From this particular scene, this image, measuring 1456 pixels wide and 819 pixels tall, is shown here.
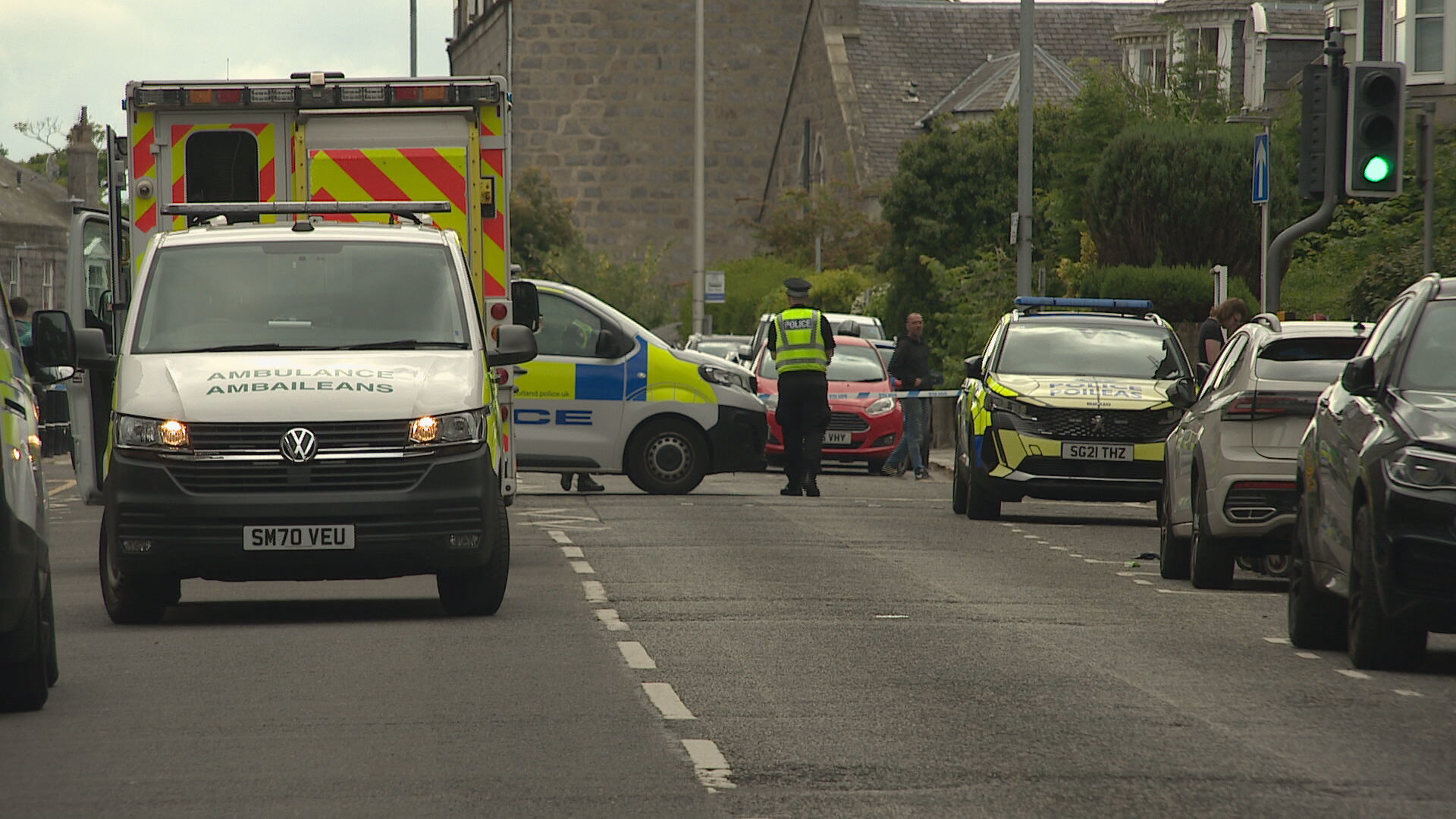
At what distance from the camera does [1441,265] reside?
82.8 feet

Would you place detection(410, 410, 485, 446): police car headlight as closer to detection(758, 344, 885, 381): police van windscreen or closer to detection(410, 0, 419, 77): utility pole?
detection(758, 344, 885, 381): police van windscreen

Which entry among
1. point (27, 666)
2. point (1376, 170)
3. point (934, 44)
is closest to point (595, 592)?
point (27, 666)

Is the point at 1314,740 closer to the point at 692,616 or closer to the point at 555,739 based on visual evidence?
the point at 555,739

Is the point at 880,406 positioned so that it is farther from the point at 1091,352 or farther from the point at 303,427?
the point at 303,427

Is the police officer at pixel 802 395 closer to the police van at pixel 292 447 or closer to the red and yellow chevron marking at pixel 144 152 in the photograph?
the red and yellow chevron marking at pixel 144 152

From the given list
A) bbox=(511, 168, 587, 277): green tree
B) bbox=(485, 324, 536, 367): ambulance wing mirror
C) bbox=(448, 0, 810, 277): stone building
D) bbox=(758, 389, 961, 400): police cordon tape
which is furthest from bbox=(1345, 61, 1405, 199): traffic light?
bbox=(448, 0, 810, 277): stone building

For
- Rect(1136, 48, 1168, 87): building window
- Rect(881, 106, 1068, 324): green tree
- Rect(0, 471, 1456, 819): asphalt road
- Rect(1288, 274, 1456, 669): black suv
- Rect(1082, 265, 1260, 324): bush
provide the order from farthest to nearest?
Rect(1136, 48, 1168, 87): building window, Rect(881, 106, 1068, 324): green tree, Rect(1082, 265, 1260, 324): bush, Rect(1288, 274, 1456, 669): black suv, Rect(0, 471, 1456, 819): asphalt road

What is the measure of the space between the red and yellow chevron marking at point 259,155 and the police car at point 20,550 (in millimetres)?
6513

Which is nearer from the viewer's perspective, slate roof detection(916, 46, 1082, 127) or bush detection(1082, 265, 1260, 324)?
bush detection(1082, 265, 1260, 324)

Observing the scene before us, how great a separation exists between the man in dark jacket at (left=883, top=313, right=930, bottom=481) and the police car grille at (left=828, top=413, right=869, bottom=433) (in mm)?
504

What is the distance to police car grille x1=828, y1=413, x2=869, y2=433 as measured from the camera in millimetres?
29188

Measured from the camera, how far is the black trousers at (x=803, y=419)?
77.5ft

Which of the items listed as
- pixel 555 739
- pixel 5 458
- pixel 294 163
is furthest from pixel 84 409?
pixel 555 739

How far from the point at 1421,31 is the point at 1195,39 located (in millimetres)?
15513
